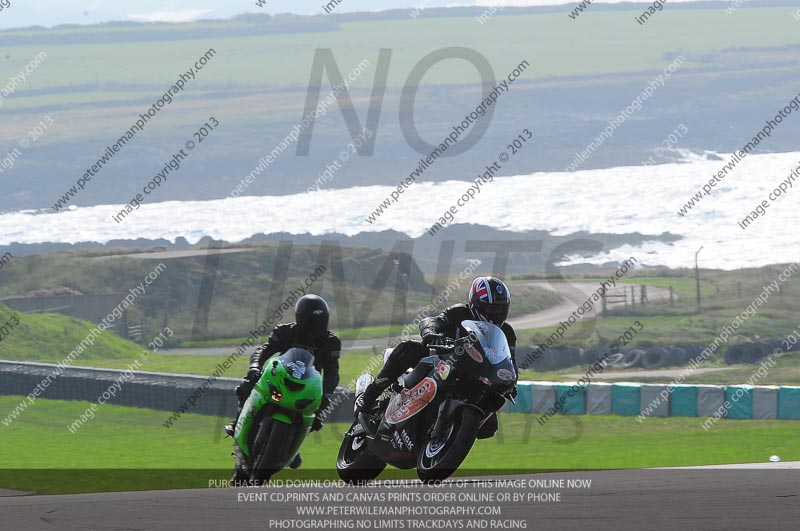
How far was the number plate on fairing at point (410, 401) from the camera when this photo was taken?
11156 mm

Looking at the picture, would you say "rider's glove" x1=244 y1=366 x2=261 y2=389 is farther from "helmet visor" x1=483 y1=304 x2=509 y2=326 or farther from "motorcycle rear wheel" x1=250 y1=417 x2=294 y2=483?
"helmet visor" x1=483 y1=304 x2=509 y2=326

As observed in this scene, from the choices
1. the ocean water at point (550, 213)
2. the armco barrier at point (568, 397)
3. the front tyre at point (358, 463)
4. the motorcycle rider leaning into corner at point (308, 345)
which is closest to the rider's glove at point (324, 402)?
the motorcycle rider leaning into corner at point (308, 345)

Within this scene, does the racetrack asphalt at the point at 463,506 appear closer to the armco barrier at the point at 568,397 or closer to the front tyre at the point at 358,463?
the front tyre at the point at 358,463

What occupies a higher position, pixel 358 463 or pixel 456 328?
pixel 456 328

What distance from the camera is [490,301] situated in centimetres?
1119

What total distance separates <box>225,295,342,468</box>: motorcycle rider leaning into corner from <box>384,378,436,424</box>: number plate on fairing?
74 cm

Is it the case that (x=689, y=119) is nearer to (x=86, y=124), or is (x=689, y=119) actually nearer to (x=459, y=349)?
(x=86, y=124)

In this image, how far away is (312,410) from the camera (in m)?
11.6

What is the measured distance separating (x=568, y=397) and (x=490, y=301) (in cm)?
2205

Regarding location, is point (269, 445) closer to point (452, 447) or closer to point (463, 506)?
point (452, 447)

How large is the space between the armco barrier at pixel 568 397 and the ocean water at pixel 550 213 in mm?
56477

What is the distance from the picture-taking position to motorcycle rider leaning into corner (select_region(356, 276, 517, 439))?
1120 cm

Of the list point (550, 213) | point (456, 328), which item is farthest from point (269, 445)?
point (550, 213)

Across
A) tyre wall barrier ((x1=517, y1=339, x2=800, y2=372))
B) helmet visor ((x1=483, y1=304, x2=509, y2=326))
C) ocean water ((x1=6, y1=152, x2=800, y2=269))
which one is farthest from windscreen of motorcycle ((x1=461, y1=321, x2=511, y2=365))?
ocean water ((x1=6, y1=152, x2=800, y2=269))
